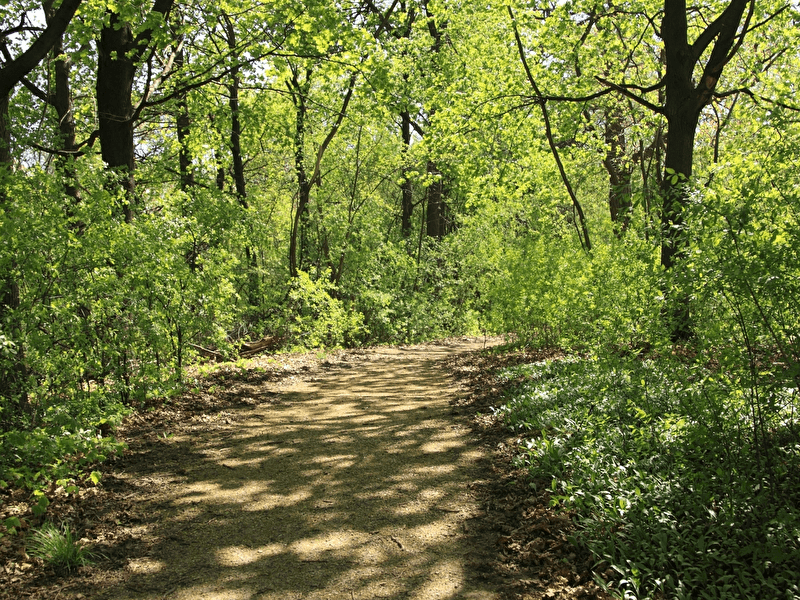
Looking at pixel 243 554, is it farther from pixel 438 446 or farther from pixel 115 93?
pixel 115 93

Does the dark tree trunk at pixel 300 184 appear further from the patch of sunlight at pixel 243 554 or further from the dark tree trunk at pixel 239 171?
the patch of sunlight at pixel 243 554

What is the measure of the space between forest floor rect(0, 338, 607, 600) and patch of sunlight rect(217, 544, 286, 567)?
0.01 m

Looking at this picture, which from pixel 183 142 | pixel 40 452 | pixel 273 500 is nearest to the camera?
pixel 40 452

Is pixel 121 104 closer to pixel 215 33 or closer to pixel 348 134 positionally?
pixel 215 33

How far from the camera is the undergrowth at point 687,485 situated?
3.17 meters

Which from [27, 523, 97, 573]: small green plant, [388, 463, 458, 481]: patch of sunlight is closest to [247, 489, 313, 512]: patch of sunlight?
[388, 463, 458, 481]: patch of sunlight

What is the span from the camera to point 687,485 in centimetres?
401

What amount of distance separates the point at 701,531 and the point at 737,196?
7.72 feet

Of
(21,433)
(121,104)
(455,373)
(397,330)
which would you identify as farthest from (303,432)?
(397,330)

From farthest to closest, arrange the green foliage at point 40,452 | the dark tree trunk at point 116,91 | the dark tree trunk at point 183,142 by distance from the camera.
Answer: the dark tree trunk at point 183,142
the dark tree trunk at point 116,91
the green foliage at point 40,452

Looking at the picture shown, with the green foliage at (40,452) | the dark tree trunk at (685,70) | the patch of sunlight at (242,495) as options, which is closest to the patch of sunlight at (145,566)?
the patch of sunlight at (242,495)

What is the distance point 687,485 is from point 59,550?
14.2 feet

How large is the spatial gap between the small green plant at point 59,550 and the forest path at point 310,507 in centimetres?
32

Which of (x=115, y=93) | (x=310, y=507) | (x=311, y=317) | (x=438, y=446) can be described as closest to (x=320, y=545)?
(x=310, y=507)
